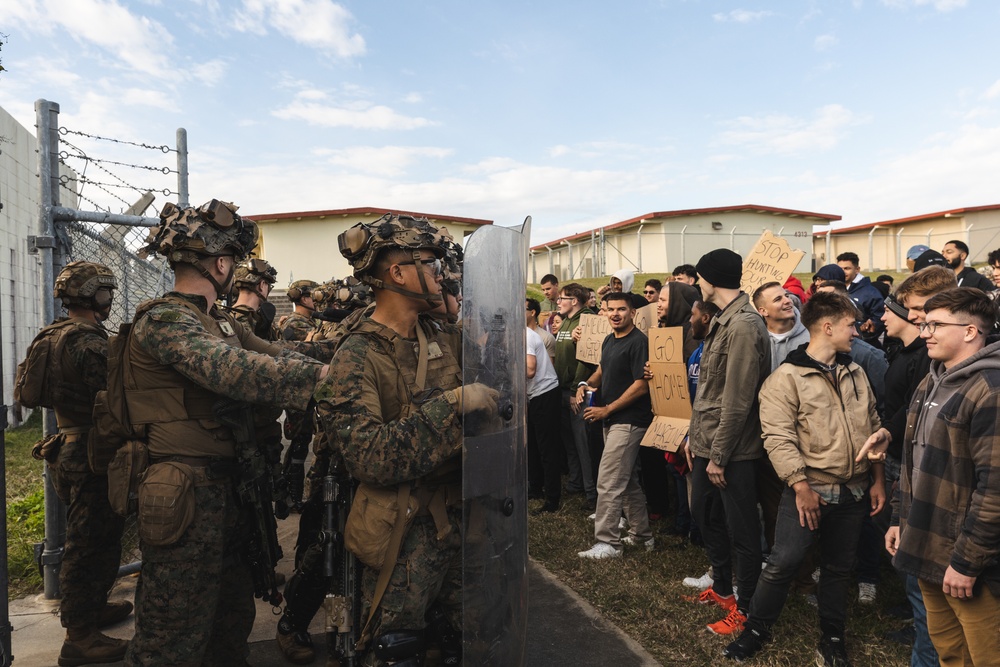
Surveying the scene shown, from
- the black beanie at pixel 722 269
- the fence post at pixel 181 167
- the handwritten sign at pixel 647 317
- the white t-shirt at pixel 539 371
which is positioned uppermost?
the fence post at pixel 181 167

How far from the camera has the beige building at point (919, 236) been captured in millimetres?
21578

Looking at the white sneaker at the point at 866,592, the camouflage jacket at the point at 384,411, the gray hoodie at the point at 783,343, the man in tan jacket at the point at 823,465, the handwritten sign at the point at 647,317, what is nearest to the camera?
the camouflage jacket at the point at 384,411

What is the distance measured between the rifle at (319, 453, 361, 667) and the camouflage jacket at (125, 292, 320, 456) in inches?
14.9

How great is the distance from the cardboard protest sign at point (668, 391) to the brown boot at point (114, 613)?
3723 millimetres

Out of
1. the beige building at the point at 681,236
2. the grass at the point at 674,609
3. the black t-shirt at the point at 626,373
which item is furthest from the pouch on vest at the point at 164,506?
the beige building at the point at 681,236

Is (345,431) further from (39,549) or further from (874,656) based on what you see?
(39,549)

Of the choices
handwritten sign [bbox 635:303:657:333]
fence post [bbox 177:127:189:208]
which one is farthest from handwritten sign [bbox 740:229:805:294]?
fence post [bbox 177:127:189:208]

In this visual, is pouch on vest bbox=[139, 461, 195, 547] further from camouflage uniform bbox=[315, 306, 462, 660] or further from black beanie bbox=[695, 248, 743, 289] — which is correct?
black beanie bbox=[695, 248, 743, 289]

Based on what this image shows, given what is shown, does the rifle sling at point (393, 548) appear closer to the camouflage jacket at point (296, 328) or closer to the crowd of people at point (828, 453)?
the crowd of people at point (828, 453)

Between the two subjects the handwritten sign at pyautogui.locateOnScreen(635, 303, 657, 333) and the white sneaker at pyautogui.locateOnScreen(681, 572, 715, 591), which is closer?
the white sneaker at pyautogui.locateOnScreen(681, 572, 715, 591)

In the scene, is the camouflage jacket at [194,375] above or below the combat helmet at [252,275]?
below

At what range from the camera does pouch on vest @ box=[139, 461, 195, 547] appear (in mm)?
2594

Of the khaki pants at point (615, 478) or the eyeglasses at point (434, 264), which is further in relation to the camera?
the khaki pants at point (615, 478)

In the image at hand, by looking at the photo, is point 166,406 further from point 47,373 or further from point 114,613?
point 114,613
